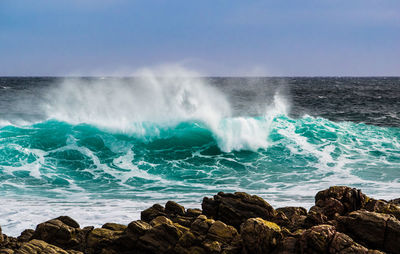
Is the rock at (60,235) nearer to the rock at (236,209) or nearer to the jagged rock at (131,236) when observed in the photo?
the jagged rock at (131,236)

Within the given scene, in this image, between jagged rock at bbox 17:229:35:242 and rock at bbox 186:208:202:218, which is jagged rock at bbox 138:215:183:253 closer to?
rock at bbox 186:208:202:218

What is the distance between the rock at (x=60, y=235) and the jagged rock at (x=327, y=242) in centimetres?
369

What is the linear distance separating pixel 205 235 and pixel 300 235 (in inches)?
59.4

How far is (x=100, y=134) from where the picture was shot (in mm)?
19344

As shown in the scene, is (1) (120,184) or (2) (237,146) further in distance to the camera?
(2) (237,146)

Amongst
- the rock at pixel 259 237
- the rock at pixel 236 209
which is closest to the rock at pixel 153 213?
the rock at pixel 236 209

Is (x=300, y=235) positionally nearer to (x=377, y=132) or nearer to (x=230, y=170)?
(x=230, y=170)

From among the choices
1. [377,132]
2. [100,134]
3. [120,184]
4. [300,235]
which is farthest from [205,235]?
[377,132]

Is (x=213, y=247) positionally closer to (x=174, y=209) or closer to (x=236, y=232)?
(x=236, y=232)

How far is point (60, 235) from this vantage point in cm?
709

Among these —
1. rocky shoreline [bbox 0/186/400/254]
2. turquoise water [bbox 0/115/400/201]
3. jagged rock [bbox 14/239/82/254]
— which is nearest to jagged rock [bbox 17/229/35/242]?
rocky shoreline [bbox 0/186/400/254]

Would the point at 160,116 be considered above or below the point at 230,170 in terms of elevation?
above

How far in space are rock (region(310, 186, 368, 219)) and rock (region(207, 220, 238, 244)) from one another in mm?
1949

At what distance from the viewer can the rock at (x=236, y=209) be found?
24.8 feet
